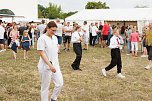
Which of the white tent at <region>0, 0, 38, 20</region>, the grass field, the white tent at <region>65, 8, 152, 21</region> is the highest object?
the white tent at <region>0, 0, 38, 20</region>

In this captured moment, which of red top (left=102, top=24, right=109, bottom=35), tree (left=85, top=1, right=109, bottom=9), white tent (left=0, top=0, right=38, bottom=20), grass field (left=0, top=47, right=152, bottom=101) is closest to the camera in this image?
grass field (left=0, top=47, right=152, bottom=101)

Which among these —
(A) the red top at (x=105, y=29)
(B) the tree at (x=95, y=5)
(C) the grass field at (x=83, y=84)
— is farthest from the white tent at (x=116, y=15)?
(B) the tree at (x=95, y=5)

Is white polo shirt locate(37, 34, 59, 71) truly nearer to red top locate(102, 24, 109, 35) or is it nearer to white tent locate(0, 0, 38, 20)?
red top locate(102, 24, 109, 35)

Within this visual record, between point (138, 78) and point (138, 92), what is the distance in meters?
1.96

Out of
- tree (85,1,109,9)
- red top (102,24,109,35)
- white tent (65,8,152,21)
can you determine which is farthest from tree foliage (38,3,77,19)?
red top (102,24,109,35)

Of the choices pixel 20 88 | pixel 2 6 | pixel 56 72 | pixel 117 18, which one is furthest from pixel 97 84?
pixel 2 6

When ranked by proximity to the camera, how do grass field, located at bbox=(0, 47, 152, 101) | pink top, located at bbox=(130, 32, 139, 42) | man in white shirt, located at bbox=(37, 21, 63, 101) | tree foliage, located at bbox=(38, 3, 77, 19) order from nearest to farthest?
1. man in white shirt, located at bbox=(37, 21, 63, 101)
2. grass field, located at bbox=(0, 47, 152, 101)
3. pink top, located at bbox=(130, 32, 139, 42)
4. tree foliage, located at bbox=(38, 3, 77, 19)

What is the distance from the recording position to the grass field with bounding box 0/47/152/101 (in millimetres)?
7488

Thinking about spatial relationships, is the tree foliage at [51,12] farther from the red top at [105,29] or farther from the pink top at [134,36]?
the pink top at [134,36]

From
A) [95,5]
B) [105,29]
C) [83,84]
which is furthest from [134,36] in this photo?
[95,5]

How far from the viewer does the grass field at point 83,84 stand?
749 cm

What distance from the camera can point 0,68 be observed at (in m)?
11.0

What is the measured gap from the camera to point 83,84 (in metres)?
8.88

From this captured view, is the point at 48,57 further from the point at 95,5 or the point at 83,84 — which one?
the point at 95,5
